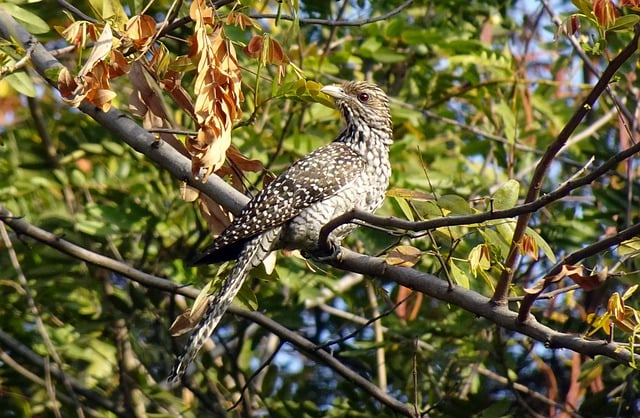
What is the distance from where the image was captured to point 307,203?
499 cm

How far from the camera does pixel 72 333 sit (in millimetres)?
6133

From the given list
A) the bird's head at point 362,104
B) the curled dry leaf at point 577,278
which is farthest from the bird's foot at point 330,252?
the bird's head at point 362,104

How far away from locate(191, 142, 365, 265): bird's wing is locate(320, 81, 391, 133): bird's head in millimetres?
318

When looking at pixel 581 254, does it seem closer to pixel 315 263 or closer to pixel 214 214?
pixel 214 214

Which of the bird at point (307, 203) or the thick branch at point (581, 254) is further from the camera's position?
the bird at point (307, 203)

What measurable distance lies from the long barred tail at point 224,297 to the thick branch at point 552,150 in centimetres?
128

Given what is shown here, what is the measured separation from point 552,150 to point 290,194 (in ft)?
6.77

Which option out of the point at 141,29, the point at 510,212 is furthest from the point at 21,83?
the point at 510,212

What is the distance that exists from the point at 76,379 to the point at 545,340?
3.64m

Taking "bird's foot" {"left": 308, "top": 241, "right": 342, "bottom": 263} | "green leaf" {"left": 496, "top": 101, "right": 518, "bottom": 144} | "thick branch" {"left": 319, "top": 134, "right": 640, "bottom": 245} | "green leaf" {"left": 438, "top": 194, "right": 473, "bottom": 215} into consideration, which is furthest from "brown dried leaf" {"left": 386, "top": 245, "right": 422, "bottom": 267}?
"green leaf" {"left": 496, "top": 101, "right": 518, "bottom": 144}

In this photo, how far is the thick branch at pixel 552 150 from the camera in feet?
9.87

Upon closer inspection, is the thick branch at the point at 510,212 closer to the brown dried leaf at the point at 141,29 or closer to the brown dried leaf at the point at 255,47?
the brown dried leaf at the point at 255,47

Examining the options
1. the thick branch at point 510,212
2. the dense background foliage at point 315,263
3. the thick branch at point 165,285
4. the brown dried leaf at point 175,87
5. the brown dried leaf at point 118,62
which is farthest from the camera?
the dense background foliage at point 315,263

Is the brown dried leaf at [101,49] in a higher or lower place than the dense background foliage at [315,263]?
lower
